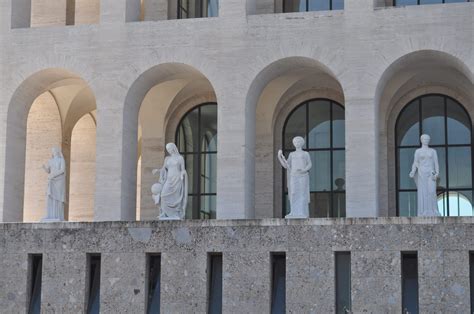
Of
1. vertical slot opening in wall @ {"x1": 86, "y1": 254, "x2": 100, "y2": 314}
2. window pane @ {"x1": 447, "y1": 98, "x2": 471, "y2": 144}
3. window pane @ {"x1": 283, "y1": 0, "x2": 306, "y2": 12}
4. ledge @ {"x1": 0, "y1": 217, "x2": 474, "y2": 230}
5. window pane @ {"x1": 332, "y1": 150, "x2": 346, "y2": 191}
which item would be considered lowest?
vertical slot opening in wall @ {"x1": 86, "y1": 254, "x2": 100, "y2": 314}

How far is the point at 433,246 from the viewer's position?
24.4 m

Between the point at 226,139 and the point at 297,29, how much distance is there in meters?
3.46

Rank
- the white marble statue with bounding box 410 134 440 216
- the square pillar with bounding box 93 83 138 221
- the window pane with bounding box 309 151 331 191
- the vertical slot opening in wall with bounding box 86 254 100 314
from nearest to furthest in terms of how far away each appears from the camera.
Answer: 1. the white marble statue with bounding box 410 134 440 216
2. the vertical slot opening in wall with bounding box 86 254 100 314
3. the square pillar with bounding box 93 83 138 221
4. the window pane with bounding box 309 151 331 191

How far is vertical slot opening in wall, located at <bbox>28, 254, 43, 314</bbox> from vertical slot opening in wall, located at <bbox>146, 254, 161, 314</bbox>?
9.24 ft

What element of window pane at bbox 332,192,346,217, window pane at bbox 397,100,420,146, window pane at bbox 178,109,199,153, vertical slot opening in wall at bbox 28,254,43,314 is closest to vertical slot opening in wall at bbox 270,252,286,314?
vertical slot opening in wall at bbox 28,254,43,314

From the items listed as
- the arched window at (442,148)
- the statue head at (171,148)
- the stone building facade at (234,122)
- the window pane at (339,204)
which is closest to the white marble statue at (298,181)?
the stone building facade at (234,122)

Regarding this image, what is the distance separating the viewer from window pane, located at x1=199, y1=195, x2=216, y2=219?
33469mm

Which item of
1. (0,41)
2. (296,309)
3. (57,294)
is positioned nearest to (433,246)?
(296,309)

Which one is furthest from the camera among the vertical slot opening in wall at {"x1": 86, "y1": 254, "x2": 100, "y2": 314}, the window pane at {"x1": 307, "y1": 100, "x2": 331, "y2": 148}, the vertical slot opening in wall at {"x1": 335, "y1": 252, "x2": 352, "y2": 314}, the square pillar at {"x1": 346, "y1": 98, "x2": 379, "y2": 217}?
the window pane at {"x1": 307, "y1": 100, "x2": 331, "y2": 148}

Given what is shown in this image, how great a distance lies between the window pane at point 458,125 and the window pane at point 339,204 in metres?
3.57

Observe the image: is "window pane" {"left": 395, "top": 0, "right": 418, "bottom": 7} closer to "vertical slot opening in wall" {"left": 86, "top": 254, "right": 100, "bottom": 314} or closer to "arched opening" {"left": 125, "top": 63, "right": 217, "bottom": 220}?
"arched opening" {"left": 125, "top": 63, "right": 217, "bottom": 220}

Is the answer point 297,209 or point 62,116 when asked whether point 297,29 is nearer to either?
point 297,209

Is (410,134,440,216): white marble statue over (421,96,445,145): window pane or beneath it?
beneath

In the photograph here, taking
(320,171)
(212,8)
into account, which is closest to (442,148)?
(320,171)
